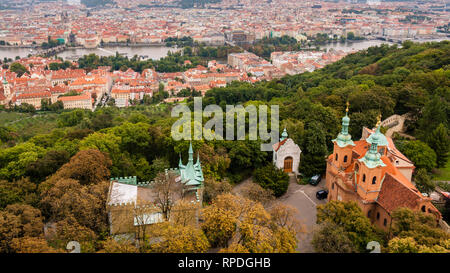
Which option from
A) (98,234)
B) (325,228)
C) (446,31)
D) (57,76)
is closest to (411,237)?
(325,228)

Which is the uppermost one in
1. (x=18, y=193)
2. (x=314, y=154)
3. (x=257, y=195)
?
(x=18, y=193)

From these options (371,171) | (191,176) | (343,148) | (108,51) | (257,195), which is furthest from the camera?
(108,51)

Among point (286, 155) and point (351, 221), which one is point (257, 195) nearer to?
point (351, 221)

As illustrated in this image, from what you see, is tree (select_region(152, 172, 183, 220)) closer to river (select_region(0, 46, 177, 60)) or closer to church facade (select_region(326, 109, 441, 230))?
church facade (select_region(326, 109, 441, 230))

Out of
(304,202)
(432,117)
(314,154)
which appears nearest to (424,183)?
(304,202)

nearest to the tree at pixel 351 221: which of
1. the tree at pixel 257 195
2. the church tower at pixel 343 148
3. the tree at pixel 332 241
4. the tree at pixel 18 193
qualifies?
the tree at pixel 332 241

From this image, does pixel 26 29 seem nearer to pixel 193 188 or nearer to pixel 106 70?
pixel 106 70

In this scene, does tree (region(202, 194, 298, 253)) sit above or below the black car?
above

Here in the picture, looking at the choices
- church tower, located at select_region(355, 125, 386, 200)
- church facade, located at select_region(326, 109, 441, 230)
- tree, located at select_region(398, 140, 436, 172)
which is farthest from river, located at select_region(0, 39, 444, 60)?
church tower, located at select_region(355, 125, 386, 200)
